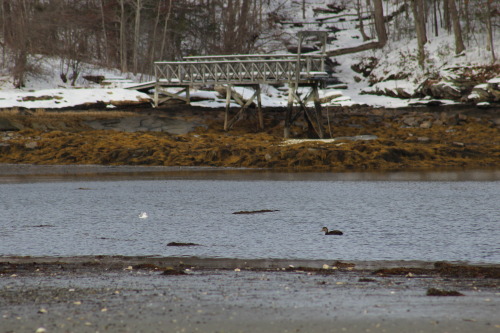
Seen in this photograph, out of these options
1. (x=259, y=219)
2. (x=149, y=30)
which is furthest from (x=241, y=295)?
(x=149, y=30)

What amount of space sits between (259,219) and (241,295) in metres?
4.75

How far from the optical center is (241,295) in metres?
5.12

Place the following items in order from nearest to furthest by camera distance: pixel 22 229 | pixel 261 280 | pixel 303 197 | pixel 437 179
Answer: pixel 261 280 → pixel 22 229 → pixel 303 197 → pixel 437 179

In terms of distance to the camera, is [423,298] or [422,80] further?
[422,80]

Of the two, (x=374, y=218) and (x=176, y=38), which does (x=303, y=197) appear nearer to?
(x=374, y=218)

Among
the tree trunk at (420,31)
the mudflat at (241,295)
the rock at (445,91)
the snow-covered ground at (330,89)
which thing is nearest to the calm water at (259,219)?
the mudflat at (241,295)

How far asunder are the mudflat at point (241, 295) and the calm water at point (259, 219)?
22.0 inches

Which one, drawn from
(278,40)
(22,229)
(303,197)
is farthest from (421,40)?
(22,229)

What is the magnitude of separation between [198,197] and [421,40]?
130 ft

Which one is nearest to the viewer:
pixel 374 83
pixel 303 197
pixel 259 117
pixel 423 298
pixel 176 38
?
pixel 423 298

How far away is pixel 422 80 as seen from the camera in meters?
44.3

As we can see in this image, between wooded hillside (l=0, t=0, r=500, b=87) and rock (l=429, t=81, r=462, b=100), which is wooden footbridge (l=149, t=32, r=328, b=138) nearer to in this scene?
rock (l=429, t=81, r=462, b=100)

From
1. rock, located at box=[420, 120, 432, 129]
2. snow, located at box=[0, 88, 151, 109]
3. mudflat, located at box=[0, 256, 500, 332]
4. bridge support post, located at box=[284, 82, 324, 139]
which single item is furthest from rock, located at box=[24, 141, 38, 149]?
mudflat, located at box=[0, 256, 500, 332]

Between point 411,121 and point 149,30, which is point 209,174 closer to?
point 411,121
